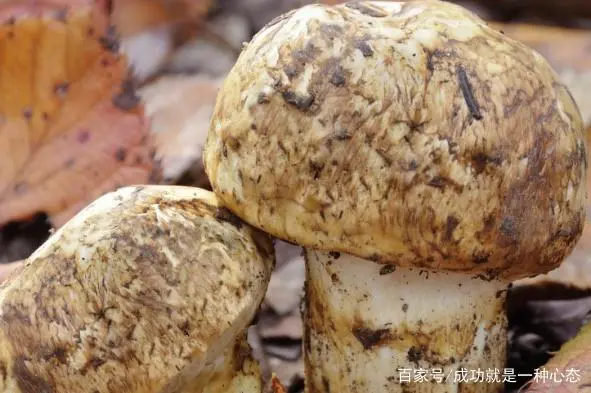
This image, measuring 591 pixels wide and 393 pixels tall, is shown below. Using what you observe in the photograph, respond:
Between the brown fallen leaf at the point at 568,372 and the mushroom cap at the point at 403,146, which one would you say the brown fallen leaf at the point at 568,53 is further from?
the mushroom cap at the point at 403,146

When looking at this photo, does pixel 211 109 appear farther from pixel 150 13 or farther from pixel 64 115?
pixel 150 13

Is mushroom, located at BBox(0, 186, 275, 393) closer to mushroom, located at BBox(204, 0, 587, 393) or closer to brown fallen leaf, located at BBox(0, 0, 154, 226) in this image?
mushroom, located at BBox(204, 0, 587, 393)

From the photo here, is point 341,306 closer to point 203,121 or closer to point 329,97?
point 329,97

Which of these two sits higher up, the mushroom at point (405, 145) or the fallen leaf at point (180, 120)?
the mushroom at point (405, 145)

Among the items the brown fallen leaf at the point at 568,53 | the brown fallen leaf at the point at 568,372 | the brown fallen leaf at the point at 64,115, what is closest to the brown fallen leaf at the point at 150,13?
the brown fallen leaf at the point at 64,115

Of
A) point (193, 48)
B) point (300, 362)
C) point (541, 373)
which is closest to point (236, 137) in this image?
point (541, 373)

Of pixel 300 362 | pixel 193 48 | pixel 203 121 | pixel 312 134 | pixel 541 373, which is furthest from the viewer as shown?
pixel 193 48

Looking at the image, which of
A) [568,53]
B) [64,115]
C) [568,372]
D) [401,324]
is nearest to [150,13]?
[64,115]

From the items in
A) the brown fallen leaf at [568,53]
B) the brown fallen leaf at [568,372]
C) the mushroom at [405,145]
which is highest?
the mushroom at [405,145]
